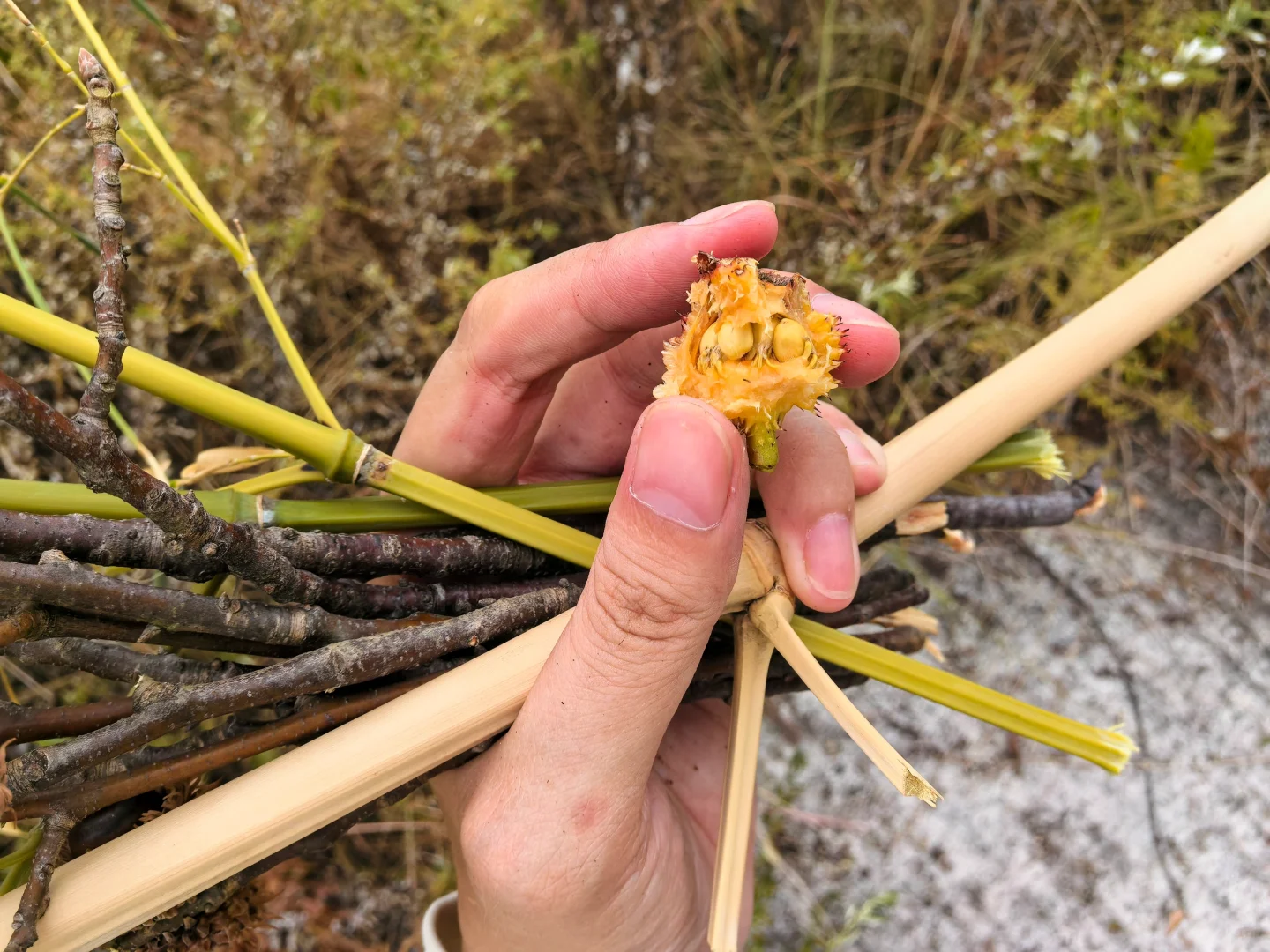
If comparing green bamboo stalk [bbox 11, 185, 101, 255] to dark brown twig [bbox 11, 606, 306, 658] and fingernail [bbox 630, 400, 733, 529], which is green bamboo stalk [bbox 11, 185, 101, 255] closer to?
dark brown twig [bbox 11, 606, 306, 658]

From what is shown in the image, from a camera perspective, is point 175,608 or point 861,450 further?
point 861,450

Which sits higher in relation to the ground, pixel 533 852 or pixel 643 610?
pixel 643 610

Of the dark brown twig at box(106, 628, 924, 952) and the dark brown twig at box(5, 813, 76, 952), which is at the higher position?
the dark brown twig at box(5, 813, 76, 952)

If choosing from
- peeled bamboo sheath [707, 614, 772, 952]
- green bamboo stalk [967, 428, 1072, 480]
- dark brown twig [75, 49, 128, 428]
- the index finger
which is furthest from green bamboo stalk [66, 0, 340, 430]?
green bamboo stalk [967, 428, 1072, 480]

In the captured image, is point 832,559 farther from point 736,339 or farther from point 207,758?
point 207,758

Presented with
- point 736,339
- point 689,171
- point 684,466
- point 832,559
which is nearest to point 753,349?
point 736,339

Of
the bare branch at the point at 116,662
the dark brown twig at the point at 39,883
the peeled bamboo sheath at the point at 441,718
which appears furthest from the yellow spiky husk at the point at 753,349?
the dark brown twig at the point at 39,883
